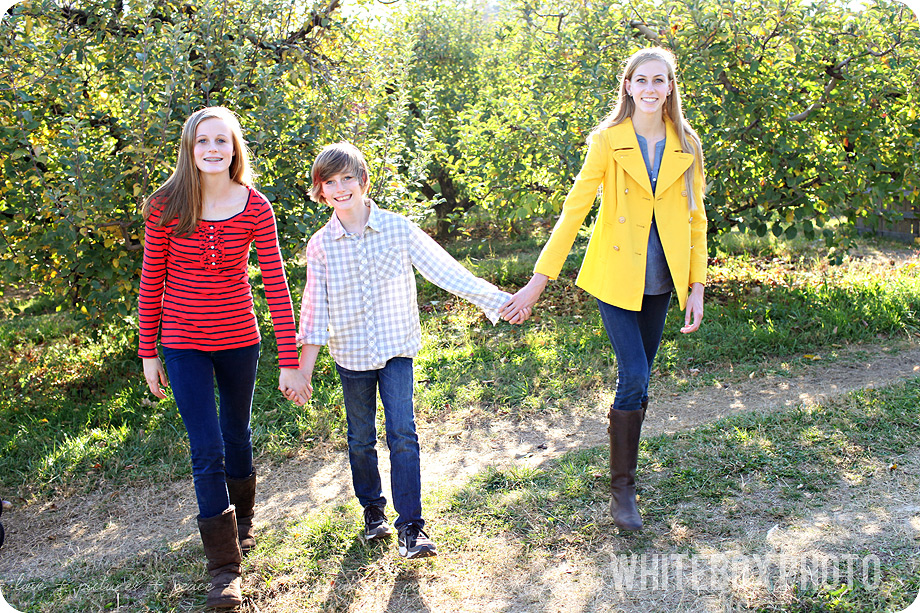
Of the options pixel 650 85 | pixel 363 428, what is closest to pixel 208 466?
pixel 363 428

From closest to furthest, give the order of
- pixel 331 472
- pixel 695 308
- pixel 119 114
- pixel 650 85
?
pixel 650 85, pixel 695 308, pixel 331 472, pixel 119 114

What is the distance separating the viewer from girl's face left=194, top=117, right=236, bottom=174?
2.90 metres

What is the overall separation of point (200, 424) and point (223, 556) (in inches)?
21.9

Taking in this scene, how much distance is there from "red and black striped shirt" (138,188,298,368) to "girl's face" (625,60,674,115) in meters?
1.67

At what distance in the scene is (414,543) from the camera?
2994mm

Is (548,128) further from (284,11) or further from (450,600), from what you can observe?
(450,600)

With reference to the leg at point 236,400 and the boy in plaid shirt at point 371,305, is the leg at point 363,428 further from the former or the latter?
the leg at point 236,400

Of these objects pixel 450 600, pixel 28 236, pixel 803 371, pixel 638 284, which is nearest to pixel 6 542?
pixel 28 236

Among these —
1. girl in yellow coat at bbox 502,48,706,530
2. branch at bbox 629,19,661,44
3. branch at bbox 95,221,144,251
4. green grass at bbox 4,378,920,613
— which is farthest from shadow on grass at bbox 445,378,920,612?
branch at bbox 629,19,661,44

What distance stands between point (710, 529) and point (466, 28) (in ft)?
35.2

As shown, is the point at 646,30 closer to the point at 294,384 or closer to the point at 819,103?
the point at 819,103

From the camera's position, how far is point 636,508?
325 cm

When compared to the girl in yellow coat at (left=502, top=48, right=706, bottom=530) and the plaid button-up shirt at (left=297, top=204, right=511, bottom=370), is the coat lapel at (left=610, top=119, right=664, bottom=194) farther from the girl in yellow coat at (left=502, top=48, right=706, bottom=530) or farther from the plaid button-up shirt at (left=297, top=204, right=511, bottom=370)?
the plaid button-up shirt at (left=297, top=204, right=511, bottom=370)

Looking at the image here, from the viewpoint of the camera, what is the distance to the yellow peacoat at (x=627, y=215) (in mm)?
3143
